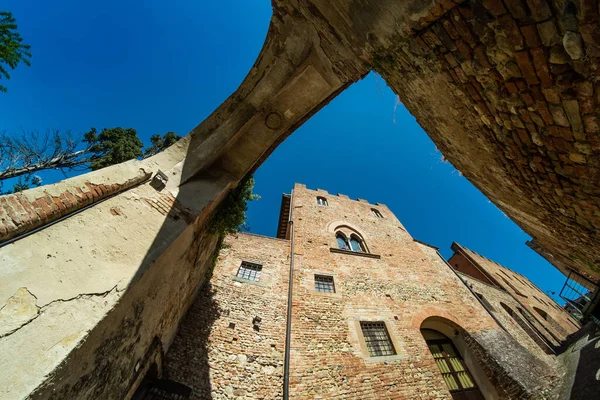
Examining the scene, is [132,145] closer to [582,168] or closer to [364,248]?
[364,248]

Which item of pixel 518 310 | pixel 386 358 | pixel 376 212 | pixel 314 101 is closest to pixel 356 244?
pixel 376 212

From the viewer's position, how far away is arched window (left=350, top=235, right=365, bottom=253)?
11240 mm

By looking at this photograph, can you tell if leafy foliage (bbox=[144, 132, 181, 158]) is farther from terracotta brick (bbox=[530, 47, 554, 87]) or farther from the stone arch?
Result: terracotta brick (bbox=[530, 47, 554, 87])

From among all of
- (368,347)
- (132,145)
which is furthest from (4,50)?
(368,347)

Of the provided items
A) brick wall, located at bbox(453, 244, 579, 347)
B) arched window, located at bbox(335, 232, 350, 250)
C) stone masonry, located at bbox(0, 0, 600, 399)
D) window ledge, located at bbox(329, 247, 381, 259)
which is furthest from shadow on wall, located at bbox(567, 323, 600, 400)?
arched window, located at bbox(335, 232, 350, 250)

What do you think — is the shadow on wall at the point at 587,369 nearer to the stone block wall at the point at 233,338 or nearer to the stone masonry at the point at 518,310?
the stone masonry at the point at 518,310

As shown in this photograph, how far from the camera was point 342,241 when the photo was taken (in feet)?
37.8

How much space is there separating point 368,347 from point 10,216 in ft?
25.3

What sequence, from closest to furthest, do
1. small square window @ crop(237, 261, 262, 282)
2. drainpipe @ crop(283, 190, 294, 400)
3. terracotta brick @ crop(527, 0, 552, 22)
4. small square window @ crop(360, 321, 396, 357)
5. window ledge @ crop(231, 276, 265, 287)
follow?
terracotta brick @ crop(527, 0, 552, 22), drainpipe @ crop(283, 190, 294, 400), small square window @ crop(360, 321, 396, 357), window ledge @ crop(231, 276, 265, 287), small square window @ crop(237, 261, 262, 282)

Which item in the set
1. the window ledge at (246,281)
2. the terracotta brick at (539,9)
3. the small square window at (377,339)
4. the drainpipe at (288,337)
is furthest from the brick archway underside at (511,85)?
the window ledge at (246,281)

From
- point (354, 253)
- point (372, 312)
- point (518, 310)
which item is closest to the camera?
point (372, 312)

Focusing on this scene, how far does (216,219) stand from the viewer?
17.3 ft

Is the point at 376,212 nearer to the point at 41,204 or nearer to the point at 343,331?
the point at 343,331

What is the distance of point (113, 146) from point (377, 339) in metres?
14.2
